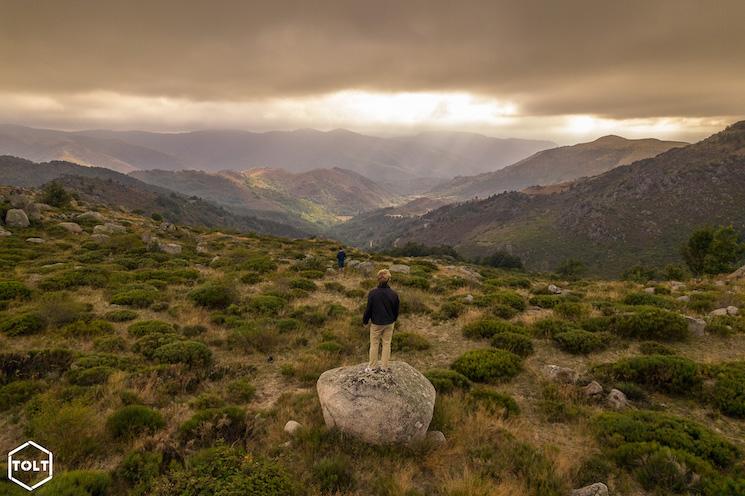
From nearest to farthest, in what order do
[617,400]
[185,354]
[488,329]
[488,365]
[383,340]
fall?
1. [383,340]
2. [617,400]
3. [488,365]
4. [185,354]
5. [488,329]

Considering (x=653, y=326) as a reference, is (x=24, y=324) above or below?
below

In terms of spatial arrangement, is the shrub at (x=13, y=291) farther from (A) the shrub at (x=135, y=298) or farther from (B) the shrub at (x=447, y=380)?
(B) the shrub at (x=447, y=380)

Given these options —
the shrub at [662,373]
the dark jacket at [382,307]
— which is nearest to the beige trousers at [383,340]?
the dark jacket at [382,307]

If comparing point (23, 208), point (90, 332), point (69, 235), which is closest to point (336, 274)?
point (90, 332)

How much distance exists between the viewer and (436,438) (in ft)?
32.5

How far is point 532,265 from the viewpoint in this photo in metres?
188

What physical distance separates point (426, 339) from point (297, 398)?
26.8 feet

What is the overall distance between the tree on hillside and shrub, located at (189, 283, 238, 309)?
6777cm

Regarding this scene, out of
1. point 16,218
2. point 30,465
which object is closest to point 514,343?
point 30,465

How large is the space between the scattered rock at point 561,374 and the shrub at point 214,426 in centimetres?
1109

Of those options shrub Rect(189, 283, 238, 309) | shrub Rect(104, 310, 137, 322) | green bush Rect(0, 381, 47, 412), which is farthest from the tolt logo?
shrub Rect(189, 283, 238, 309)

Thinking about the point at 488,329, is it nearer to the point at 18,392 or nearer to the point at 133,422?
the point at 133,422

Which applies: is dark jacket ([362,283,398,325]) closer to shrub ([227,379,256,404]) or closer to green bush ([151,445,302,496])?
green bush ([151,445,302,496])

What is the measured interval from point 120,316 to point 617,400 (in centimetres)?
2239
